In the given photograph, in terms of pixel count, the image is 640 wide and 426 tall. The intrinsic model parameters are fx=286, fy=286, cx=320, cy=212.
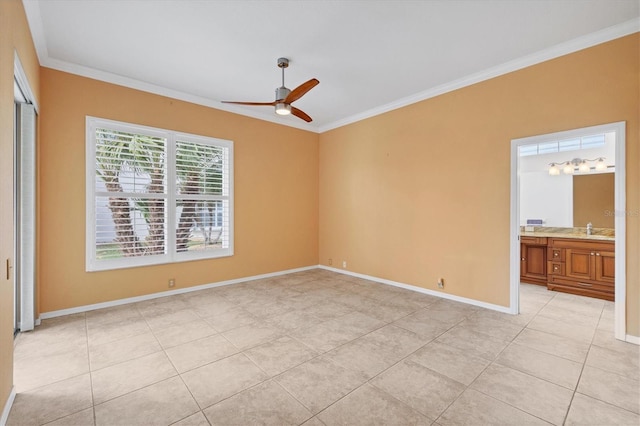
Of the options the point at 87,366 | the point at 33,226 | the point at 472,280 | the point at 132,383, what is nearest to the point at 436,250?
the point at 472,280

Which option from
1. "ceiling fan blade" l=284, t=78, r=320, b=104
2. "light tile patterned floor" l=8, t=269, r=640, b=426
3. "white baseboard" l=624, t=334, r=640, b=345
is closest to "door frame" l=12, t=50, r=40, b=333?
"light tile patterned floor" l=8, t=269, r=640, b=426

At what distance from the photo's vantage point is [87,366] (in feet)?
7.99

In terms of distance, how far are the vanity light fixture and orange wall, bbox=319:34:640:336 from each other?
2497mm

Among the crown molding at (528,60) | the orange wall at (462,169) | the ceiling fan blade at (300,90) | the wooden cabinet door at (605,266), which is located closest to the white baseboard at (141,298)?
the orange wall at (462,169)

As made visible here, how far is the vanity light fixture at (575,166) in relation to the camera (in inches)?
189

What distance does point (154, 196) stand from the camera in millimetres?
4211

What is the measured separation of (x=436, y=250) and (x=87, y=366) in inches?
169

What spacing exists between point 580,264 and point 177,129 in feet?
21.5

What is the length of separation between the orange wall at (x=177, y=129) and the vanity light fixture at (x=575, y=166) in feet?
15.0

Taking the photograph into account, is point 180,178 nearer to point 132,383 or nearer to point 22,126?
point 22,126

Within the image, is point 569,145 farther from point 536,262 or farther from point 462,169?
point 462,169

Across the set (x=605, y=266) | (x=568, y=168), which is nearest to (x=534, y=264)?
(x=605, y=266)

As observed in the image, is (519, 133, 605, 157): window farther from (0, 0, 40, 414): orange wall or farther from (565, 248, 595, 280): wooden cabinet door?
(0, 0, 40, 414): orange wall

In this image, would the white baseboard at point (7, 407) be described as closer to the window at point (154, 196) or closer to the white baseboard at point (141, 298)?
the white baseboard at point (141, 298)
